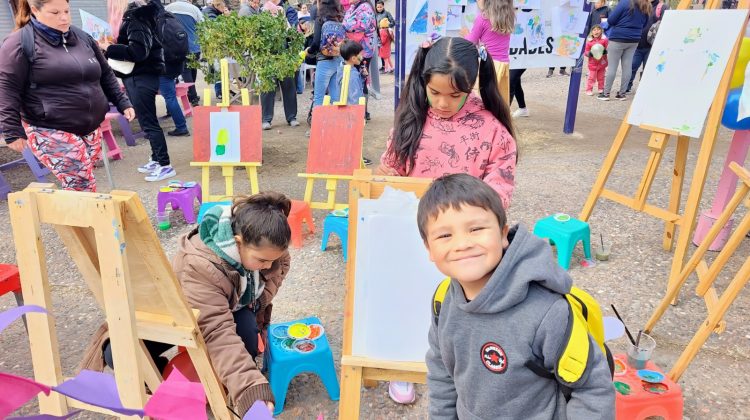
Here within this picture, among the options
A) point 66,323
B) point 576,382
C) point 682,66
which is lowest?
point 66,323

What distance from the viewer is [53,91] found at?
326 centimetres

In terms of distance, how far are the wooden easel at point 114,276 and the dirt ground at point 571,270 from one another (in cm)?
74

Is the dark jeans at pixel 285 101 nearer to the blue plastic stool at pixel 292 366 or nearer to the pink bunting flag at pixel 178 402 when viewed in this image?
the blue plastic stool at pixel 292 366

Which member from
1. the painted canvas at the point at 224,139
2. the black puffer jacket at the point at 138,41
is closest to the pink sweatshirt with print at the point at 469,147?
the painted canvas at the point at 224,139

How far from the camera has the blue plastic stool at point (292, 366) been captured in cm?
221

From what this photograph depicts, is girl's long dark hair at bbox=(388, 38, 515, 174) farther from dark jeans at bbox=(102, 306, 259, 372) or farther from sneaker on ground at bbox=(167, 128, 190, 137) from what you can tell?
sneaker on ground at bbox=(167, 128, 190, 137)

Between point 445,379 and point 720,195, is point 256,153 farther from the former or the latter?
point 720,195

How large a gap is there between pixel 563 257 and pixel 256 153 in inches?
95.3

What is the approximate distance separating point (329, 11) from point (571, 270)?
4308mm

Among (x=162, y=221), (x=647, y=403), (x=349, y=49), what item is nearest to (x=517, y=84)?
(x=349, y=49)

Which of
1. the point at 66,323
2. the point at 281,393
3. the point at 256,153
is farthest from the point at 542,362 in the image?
the point at 256,153

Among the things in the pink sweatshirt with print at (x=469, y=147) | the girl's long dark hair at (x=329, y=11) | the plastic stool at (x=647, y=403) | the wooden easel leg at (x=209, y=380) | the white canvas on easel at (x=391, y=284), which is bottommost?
the plastic stool at (x=647, y=403)

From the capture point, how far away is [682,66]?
9.85 feet

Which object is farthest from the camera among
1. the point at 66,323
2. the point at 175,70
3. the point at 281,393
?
the point at 175,70
